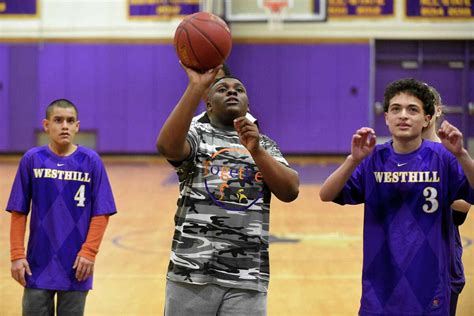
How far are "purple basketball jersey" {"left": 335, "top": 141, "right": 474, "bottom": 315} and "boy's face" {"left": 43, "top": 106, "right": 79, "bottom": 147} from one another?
165cm

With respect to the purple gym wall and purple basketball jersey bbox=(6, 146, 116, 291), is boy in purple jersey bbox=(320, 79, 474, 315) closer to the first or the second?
purple basketball jersey bbox=(6, 146, 116, 291)

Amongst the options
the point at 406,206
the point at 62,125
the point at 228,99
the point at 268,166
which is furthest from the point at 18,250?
the point at 406,206

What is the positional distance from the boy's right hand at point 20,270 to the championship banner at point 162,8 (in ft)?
48.6

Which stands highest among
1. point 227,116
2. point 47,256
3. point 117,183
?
point 227,116

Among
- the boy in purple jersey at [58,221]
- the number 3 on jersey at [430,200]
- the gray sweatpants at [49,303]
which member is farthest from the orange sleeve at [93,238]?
the number 3 on jersey at [430,200]

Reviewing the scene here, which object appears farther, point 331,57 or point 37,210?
point 331,57

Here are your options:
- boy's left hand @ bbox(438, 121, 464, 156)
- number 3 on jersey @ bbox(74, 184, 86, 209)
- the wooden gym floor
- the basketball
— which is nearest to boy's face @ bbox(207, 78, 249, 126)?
the basketball

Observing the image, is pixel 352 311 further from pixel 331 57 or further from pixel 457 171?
pixel 331 57

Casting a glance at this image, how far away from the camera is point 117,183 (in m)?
14.2

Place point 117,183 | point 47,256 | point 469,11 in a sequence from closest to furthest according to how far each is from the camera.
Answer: point 47,256 → point 117,183 → point 469,11

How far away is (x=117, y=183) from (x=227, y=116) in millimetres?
11208

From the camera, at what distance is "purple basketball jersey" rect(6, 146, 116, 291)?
3900mm

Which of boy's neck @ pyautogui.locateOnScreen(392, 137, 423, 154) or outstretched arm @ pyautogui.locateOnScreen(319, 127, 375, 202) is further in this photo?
boy's neck @ pyautogui.locateOnScreen(392, 137, 423, 154)

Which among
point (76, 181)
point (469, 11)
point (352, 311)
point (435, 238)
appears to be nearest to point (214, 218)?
point (435, 238)
